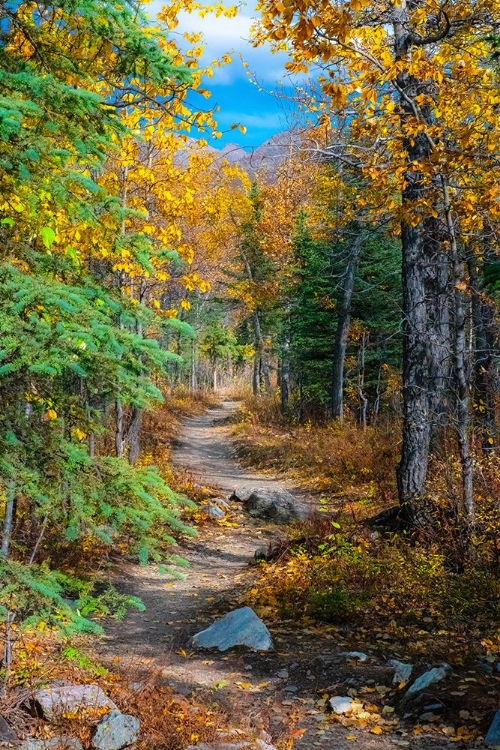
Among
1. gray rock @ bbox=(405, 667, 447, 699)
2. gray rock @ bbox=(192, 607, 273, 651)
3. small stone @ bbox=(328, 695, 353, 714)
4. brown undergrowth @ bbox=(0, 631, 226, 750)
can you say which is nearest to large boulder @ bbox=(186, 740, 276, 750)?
brown undergrowth @ bbox=(0, 631, 226, 750)

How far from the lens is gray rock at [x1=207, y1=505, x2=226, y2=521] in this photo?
10.9 metres

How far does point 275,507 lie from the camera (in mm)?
11016

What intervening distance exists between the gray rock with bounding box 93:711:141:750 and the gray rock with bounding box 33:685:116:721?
0.65 feet

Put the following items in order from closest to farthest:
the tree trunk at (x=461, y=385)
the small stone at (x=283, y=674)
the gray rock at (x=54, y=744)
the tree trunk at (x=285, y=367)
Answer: the gray rock at (x=54, y=744) → the small stone at (x=283, y=674) → the tree trunk at (x=461, y=385) → the tree trunk at (x=285, y=367)

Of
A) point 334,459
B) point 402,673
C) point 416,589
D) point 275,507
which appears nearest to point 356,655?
point 402,673

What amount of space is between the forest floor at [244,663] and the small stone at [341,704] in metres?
0.10

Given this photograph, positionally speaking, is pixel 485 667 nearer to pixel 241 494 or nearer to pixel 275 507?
pixel 275 507

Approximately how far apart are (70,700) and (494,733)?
9.21 ft

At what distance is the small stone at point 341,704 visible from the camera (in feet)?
14.7

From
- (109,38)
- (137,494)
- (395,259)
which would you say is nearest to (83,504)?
(137,494)

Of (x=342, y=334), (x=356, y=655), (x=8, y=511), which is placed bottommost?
(x=356, y=655)

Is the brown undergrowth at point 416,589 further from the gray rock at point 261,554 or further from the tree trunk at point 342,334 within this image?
the tree trunk at point 342,334

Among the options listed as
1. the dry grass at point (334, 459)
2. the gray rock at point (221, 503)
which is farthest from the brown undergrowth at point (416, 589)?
the gray rock at point (221, 503)

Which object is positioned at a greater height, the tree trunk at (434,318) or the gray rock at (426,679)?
the tree trunk at (434,318)
